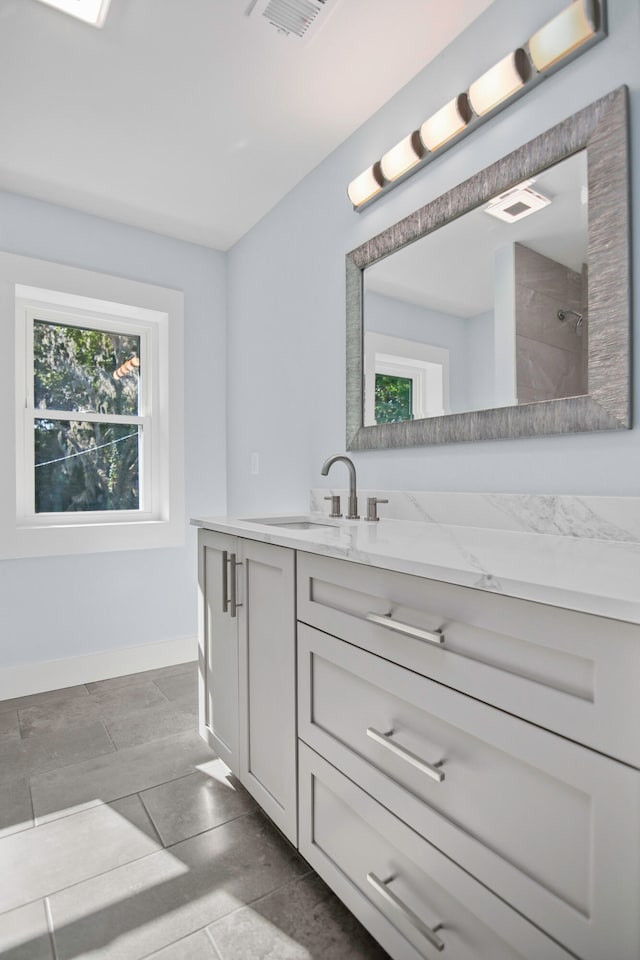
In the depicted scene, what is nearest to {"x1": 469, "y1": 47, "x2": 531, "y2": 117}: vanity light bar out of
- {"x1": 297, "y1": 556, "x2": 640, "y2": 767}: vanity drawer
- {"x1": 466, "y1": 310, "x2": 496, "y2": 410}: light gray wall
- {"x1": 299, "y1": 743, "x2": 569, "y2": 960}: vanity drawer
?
{"x1": 466, "y1": 310, "x2": 496, "y2": 410}: light gray wall

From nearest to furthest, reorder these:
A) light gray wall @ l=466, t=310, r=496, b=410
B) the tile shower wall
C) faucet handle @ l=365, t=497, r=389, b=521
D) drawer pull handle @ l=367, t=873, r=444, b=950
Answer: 1. drawer pull handle @ l=367, t=873, r=444, b=950
2. the tile shower wall
3. light gray wall @ l=466, t=310, r=496, b=410
4. faucet handle @ l=365, t=497, r=389, b=521

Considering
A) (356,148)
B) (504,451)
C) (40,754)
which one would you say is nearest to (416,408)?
(504,451)

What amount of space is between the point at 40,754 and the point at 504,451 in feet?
6.65

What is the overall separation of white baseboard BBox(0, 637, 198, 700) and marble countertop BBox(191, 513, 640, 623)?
62.4 inches

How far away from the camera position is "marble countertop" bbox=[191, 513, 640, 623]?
0.69 meters

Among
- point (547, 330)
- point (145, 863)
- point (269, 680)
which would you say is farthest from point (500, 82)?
point (145, 863)

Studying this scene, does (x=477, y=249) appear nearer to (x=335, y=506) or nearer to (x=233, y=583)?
(x=335, y=506)

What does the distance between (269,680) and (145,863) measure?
22.9 inches

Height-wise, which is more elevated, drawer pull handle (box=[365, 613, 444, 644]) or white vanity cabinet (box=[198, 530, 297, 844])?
drawer pull handle (box=[365, 613, 444, 644])

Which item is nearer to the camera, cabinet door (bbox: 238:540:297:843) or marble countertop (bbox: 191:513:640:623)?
marble countertop (bbox: 191:513:640:623)

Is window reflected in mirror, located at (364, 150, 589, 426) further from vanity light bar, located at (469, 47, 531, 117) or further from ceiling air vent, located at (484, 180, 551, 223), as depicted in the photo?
vanity light bar, located at (469, 47, 531, 117)

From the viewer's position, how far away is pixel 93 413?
2867 millimetres

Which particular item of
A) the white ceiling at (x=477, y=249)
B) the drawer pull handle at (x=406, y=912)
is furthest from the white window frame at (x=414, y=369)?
the drawer pull handle at (x=406, y=912)

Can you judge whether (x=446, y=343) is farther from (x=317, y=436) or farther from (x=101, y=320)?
(x=101, y=320)
